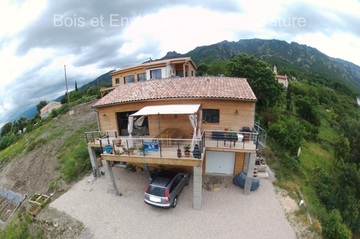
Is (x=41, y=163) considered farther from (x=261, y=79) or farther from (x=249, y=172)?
(x=261, y=79)

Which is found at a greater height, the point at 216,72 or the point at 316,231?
the point at 216,72

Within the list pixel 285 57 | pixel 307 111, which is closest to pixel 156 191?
pixel 307 111

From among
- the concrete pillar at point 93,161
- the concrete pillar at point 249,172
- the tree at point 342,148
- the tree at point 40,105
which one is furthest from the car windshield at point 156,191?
the tree at point 40,105

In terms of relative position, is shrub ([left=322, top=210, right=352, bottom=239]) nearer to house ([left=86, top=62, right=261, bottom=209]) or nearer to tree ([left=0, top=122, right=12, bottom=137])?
house ([left=86, top=62, right=261, bottom=209])

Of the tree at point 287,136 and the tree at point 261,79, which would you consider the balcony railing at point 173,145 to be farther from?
the tree at point 261,79

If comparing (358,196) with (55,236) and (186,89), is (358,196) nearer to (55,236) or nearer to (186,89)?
(186,89)

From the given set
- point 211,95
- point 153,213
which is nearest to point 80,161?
point 153,213
